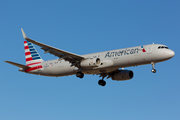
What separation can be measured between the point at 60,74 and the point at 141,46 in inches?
547

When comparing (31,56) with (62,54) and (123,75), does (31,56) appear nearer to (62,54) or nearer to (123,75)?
(62,54)

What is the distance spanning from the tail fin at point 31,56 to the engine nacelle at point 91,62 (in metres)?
10.7

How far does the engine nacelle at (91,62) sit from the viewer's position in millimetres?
43756

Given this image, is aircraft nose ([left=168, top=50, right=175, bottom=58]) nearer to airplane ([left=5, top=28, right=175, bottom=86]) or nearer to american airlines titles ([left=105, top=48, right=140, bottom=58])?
airplane ([left=5, top=28, right=175, bottom=86])

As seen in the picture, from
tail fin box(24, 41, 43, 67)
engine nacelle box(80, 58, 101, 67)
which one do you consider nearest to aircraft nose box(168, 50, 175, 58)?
engine nacelle box(80, 58, 101, 67)

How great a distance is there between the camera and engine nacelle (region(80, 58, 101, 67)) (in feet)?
144

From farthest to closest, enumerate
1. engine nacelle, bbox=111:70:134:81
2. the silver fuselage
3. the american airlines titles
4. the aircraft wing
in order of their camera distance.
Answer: engine nacelle, bbox=111:70:134:81 < the american airlines titles < the aircraft wing < the silver fuselage

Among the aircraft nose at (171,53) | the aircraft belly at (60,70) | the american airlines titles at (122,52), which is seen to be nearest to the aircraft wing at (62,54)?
the aircraft belly at (60,70)

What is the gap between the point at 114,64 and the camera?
4359cm

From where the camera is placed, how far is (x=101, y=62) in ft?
145

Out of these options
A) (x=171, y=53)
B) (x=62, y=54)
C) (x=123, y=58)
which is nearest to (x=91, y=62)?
(x=62, y=54)

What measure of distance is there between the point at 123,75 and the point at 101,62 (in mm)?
7296

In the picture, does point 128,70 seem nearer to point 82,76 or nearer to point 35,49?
point 82,76

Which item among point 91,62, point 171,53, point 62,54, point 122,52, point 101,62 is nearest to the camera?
point 171,53
